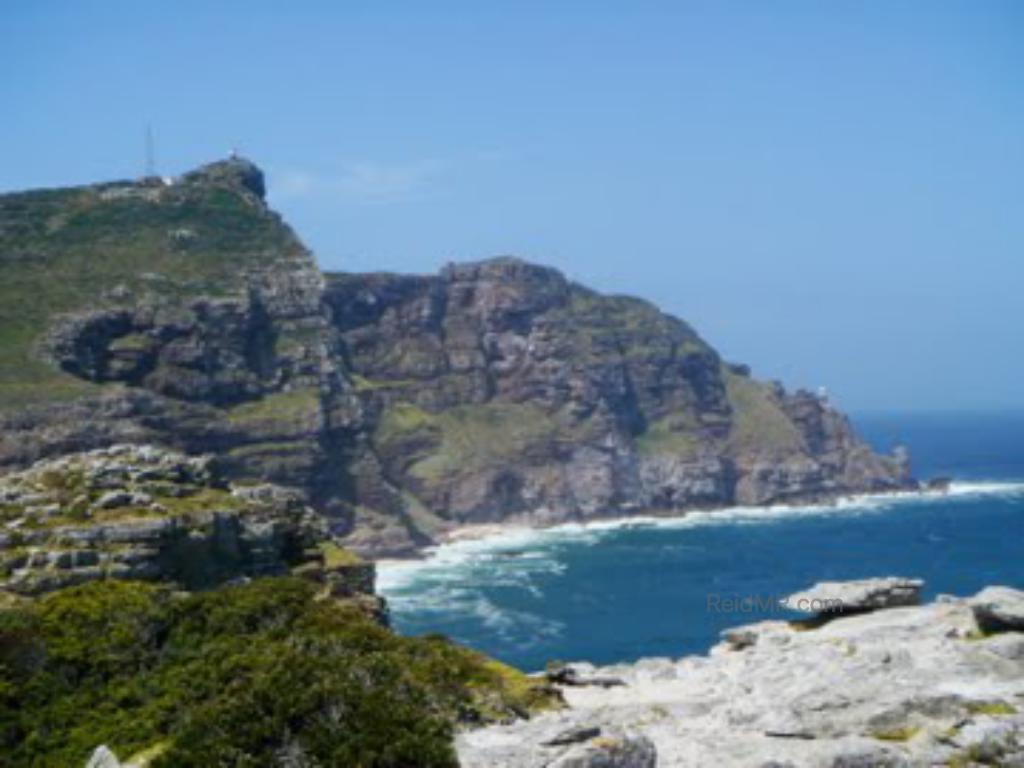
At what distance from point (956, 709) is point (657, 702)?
1498 cm

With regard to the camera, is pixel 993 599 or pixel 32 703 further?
pixel 993 599

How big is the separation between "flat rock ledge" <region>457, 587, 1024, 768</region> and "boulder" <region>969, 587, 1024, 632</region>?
0.06 meters

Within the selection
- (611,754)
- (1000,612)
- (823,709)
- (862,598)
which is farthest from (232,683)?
(862,598)

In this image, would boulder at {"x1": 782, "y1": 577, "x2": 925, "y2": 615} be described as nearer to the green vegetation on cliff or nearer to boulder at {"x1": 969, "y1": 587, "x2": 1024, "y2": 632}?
boulder at {"x1": 969, "y1": 587, "x2": 1024, "y2": 632}

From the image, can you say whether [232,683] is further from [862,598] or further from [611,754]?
[862,598]

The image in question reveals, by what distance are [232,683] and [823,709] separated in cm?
2047

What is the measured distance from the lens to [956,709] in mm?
37000

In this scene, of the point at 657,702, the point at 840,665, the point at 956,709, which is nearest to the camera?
the point at 956,709

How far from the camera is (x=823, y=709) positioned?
3859 cm

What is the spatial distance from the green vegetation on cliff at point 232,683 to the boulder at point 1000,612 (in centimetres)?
2005

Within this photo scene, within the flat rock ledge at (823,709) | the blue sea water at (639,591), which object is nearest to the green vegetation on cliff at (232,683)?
the flat rock ledge at (823,709)

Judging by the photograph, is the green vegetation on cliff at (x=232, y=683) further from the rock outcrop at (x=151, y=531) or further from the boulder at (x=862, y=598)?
the boulder at (x=862, y=598)

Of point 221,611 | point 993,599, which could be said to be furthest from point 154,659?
point 993,599

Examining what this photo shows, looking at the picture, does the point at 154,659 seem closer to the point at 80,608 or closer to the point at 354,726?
the point at 80,608
